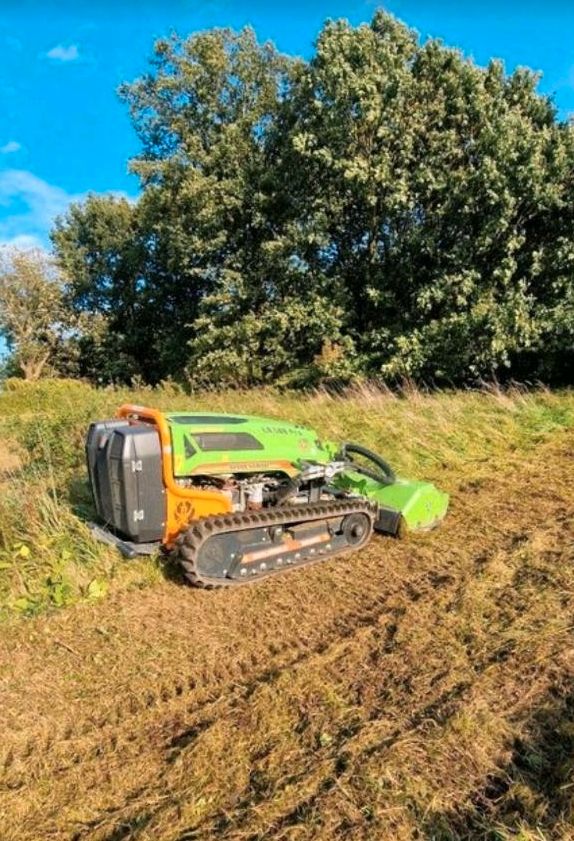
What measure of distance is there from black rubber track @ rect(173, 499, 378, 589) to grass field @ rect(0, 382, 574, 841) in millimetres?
125

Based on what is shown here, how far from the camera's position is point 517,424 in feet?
29.2

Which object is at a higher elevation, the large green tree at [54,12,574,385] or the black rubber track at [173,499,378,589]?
the large green tree at [54,12,574,385]

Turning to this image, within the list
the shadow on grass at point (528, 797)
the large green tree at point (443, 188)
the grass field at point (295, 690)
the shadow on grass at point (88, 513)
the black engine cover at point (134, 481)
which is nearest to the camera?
the shadow on grass at point (528, 797)

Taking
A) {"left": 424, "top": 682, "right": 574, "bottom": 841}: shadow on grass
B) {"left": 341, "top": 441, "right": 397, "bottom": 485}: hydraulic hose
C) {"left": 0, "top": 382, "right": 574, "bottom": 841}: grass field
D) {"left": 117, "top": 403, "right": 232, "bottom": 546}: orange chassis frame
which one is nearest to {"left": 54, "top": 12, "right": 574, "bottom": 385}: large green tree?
{"left": 341, "top": 441, "right": 397, "bottom": 485}: hydraulic hose

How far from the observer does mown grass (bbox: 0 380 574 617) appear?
430 centimetres

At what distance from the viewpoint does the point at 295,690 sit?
2955mm

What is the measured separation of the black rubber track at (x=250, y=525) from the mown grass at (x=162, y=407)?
0.58 meters

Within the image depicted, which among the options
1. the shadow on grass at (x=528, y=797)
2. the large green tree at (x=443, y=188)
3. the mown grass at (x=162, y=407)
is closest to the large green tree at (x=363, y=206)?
the large green tree at (x=443, y=188)

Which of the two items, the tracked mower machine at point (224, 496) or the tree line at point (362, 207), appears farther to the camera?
the tree line at point (362, 207)

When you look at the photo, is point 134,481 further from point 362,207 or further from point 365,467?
point 362,207

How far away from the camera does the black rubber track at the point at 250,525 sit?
12.9 feet

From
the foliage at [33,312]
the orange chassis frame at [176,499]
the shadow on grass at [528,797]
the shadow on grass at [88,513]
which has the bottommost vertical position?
the shadow on grass at [528,797]

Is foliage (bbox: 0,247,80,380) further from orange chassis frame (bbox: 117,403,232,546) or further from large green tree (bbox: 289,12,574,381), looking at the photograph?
orange chassis frame (bbox: 117,403,232,546)

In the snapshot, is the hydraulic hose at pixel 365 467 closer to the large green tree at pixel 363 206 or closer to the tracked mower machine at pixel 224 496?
the tracked mower machine at pixel 224 496
